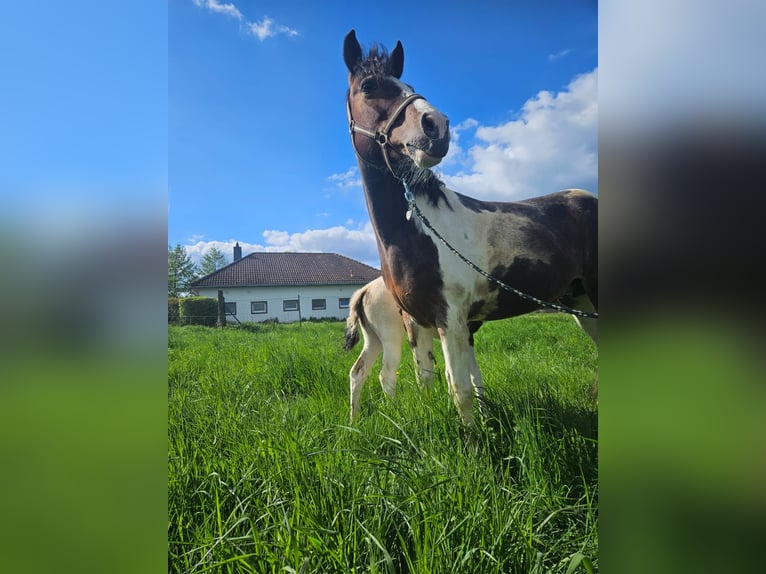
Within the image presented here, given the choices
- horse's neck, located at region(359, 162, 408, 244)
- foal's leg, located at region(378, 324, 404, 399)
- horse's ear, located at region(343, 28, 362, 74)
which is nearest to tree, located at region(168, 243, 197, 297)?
horse's neck, located at region(359, 162, 408, 244)

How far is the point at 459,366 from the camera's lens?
5.22 ft

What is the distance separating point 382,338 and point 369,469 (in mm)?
1082

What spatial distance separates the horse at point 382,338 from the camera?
6.73 ft

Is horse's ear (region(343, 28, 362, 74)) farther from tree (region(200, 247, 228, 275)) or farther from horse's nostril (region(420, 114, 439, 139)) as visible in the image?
tree (region(200, 247, 228, 275))

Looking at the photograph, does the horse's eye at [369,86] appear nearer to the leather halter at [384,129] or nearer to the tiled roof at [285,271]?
the leather halter at [384,129]

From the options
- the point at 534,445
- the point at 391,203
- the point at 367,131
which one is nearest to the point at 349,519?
the point at 534,445

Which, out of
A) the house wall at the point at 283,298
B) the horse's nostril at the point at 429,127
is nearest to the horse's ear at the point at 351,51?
the horse's nostril at the point at 429,127

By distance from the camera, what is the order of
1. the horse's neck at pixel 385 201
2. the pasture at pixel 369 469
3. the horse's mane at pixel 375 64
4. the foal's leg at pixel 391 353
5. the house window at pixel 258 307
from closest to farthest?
1. the pasture at pixel 369 469
2. the horse's mane at pixel 375 64
3. the horse's neck at pixel 385 201
4. the house window at pixel 258 307
5. the foal's leg at pixel 391 353

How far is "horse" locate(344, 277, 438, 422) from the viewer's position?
2053 millimetres

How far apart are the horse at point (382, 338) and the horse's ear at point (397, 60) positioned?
1.06m
